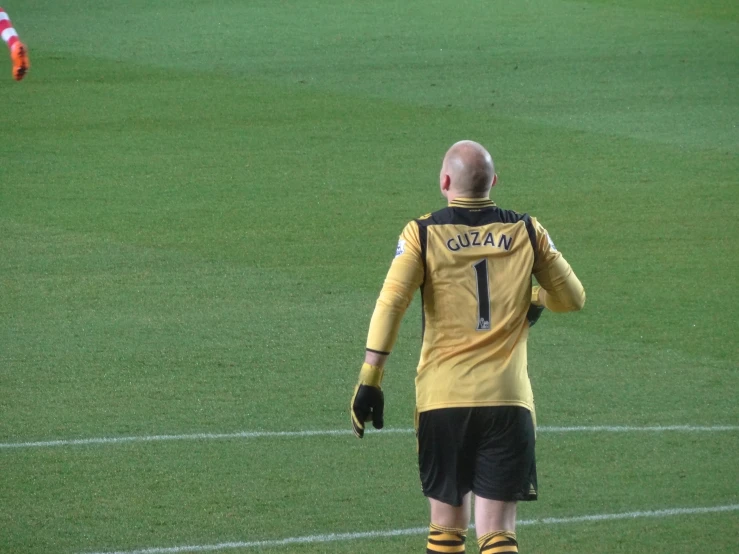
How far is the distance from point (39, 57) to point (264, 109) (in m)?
4.16

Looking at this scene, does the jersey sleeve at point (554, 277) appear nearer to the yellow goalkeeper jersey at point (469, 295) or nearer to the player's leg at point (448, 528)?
the yellow goalkeeper jersey at point (469, 295)

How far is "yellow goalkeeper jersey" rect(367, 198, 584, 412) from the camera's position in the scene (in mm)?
4863

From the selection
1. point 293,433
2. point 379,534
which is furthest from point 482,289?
point 293,433

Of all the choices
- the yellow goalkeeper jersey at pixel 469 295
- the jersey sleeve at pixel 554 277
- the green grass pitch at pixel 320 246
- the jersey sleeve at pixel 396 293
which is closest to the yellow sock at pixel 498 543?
the yellow goalkeeper jersey at pixel 469 295

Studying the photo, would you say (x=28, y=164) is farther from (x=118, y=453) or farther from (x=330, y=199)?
(x=118, y=453)

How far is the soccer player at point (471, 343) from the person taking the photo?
191 inches

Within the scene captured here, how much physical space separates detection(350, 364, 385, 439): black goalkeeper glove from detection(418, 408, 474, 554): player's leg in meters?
0.20

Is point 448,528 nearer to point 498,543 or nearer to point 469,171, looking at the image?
point 498,543

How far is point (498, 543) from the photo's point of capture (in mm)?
4789

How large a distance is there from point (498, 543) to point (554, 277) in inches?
41.6

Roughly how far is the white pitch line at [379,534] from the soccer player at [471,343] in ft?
4.12

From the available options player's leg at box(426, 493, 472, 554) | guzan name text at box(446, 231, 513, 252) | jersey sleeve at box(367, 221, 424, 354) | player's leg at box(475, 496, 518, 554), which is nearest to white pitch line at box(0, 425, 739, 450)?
player's leg at box(426, 493, 472, 554)

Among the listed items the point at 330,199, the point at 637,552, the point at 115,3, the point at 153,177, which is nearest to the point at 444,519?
the point at 637,552

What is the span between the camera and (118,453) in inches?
286
